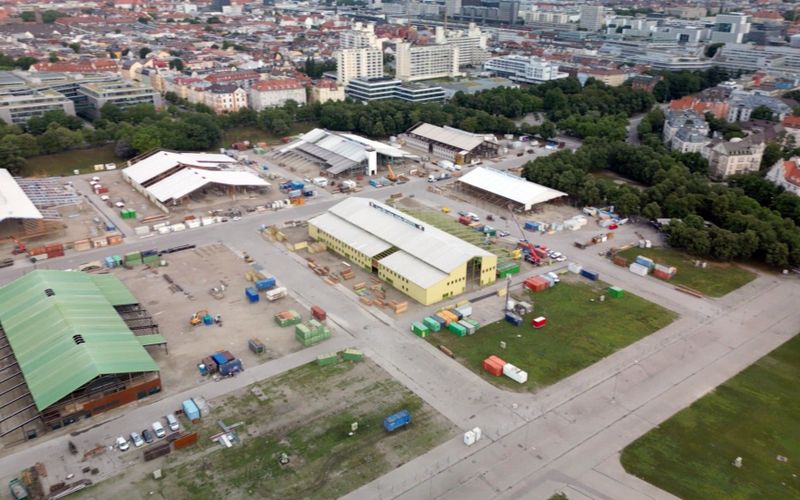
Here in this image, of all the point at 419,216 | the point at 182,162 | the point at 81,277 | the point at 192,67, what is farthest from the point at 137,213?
the point at 192,67

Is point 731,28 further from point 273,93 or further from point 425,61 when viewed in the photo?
point 273,93

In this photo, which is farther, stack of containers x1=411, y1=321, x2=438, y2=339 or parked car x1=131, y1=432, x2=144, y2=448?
stack of containers x1=411, y1=321, x2=438, y2=339

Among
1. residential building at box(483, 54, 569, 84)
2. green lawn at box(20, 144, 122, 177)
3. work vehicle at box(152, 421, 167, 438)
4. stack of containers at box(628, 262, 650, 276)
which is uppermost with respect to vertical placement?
residential building at box(483, 54, 569, 84)

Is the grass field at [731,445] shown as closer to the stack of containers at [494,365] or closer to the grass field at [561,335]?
the grass field at [561,335]

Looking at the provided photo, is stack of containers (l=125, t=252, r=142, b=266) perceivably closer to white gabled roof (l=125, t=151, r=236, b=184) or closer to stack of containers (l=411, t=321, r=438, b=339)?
white gabled roof (l=125, t=151, r=236, b=184)

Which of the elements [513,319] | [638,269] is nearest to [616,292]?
[638,269]

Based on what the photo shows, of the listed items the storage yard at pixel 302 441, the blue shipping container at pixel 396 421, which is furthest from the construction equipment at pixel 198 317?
the blue shipping container at pixel 396 421

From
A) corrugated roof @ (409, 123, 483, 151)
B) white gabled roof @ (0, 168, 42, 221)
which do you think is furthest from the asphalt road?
corrugated roof @ (409, 123, 483, 151)
